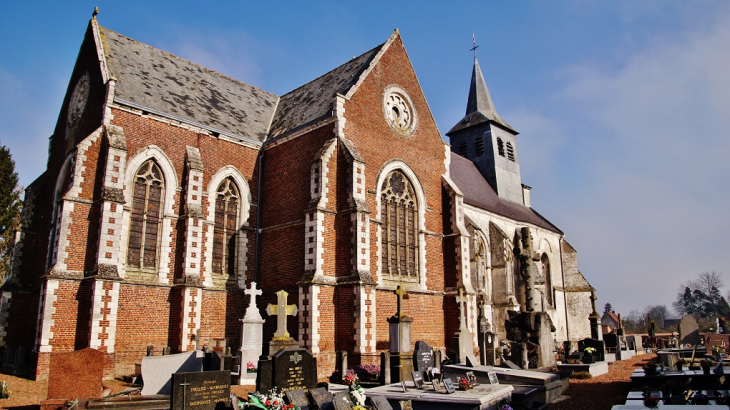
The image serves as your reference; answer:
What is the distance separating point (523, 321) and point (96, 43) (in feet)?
56.3

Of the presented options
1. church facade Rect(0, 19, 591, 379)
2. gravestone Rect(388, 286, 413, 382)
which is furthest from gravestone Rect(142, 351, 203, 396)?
gravestone Rect(388, 286, 413, 382)

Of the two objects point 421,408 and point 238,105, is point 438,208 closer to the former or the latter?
point 238,105

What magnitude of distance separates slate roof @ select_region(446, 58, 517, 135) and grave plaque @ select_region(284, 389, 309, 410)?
29.2 meters

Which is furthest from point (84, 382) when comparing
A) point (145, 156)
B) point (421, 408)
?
point (145, 156)

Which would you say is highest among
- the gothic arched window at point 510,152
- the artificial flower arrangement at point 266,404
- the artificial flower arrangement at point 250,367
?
the gothic arched window at point 510,152

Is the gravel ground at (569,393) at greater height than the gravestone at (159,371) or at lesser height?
lesser

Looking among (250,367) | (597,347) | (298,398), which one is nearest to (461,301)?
(597,347)

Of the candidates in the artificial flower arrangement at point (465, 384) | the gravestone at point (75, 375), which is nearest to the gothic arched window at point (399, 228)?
the artificial flower arrangement at point (465, 384)

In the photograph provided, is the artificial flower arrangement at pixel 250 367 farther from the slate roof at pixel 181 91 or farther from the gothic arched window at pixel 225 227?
the slate roof at pixel 181 91

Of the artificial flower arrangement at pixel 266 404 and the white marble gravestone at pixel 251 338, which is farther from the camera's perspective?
the white marble gravestone at pixel 251 338

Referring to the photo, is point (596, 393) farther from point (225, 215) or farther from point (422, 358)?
point (225, 215)

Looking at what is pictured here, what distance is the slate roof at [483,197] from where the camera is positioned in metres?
28.8

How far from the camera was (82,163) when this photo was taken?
15.3m

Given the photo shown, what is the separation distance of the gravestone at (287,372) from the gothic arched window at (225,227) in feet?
25.9
